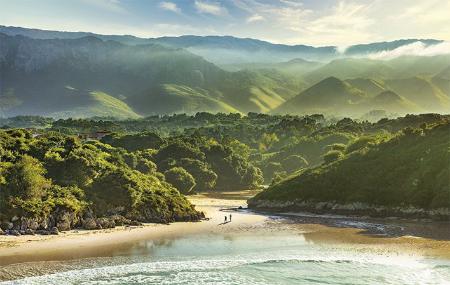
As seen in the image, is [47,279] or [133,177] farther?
[133,177]

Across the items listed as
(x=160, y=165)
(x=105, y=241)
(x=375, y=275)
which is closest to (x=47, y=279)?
(x=105, y=241)

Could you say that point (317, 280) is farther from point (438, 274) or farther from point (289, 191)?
point (289, 191)

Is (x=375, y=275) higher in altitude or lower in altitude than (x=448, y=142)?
lower

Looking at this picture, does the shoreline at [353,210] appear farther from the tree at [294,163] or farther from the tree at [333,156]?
the tree at [294,163]

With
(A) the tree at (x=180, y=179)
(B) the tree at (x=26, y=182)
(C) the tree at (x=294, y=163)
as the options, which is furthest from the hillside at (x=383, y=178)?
(C) the tree at (x=294, y=163)

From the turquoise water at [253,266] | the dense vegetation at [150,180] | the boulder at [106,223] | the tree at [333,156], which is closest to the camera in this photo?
the turquoise water at [253,266]

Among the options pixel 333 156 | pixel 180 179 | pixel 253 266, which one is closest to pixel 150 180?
pixel 180 179

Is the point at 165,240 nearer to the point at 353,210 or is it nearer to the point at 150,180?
the point at 150,180
